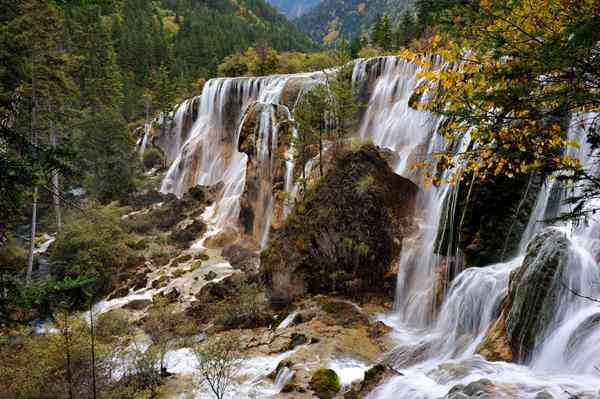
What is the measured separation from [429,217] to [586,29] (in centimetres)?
1354

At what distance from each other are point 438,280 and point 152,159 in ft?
125

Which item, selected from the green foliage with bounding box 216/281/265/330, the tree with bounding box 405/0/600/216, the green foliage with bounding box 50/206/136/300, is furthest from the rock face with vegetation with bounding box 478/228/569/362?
the green foliage with bounding box 50/206/136/300

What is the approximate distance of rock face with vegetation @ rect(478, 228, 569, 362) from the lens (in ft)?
25.8

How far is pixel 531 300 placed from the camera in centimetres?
809

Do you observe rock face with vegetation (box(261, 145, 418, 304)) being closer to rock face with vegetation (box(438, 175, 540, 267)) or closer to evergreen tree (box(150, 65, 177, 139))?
rock face with vegetation (box(438, 175, 540, 267))

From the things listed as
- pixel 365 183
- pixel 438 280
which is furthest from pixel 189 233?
pixel 438 280

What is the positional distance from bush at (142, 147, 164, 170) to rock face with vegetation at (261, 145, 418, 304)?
30.3 metres

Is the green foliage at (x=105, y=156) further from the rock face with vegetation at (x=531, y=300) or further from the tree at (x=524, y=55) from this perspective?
the tree at (x=524, y=55)

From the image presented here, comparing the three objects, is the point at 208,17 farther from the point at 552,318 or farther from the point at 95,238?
the point at 552,318

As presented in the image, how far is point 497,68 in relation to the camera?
3.80 metres

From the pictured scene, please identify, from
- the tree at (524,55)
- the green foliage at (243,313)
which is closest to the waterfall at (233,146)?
the green foliage at (243,313)

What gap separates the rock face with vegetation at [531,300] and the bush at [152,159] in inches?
1587

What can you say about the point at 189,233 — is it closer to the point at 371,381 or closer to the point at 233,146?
the point at 233,146

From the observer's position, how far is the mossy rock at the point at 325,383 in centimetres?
930
